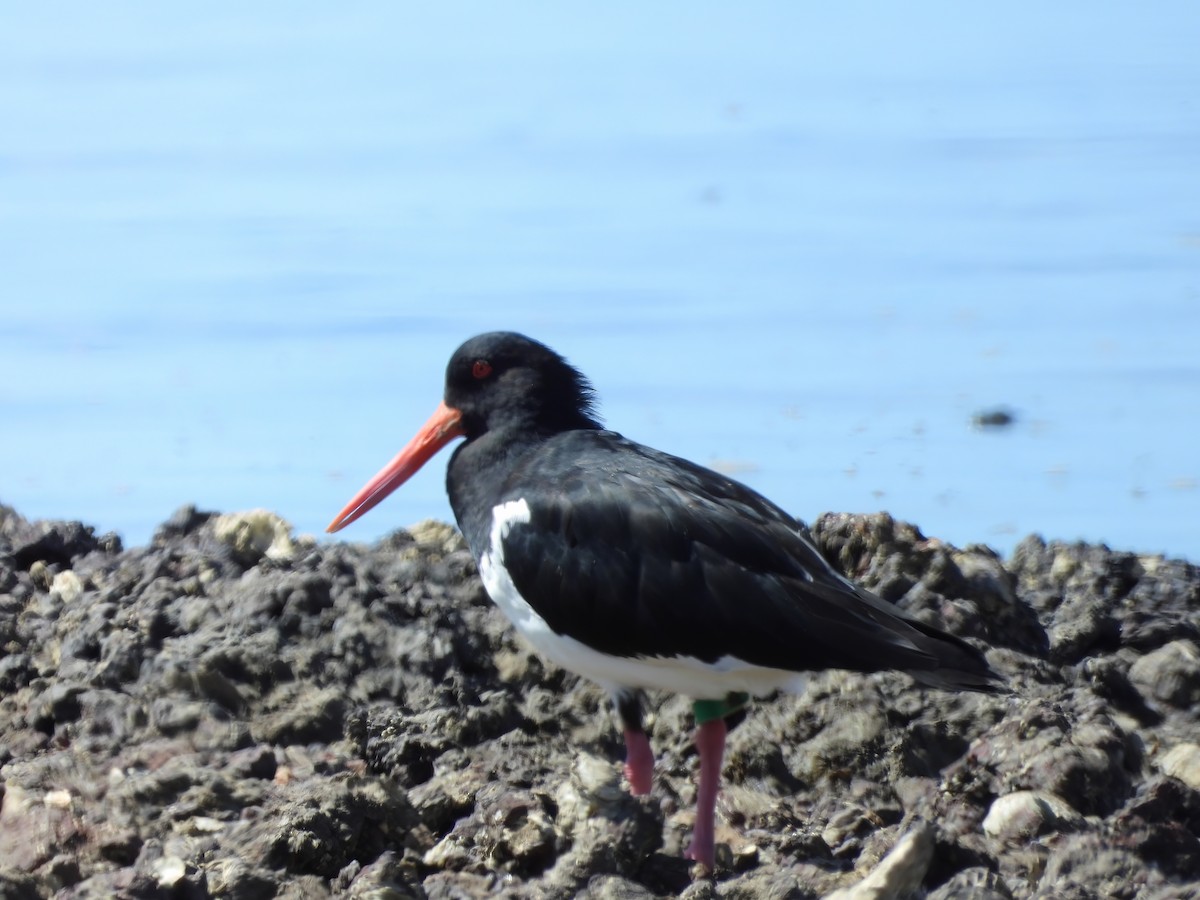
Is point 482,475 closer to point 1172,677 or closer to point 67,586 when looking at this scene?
point 67,586

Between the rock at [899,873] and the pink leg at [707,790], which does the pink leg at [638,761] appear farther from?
the rock at [899,873]

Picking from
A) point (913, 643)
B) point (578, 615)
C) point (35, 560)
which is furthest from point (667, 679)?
point (35, 560)

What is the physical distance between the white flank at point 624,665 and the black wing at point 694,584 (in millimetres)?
36

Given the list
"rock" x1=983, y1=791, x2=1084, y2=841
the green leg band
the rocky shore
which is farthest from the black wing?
the rocky shore

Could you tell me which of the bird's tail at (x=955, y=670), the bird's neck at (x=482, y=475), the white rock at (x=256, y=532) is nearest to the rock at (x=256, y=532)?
the white rock at (x=256, y=532)

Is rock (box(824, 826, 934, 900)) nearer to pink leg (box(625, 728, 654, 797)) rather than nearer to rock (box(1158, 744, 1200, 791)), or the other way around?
pink leg (box(625, 728, 654, 797))

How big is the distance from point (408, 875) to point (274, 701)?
1.29 meters

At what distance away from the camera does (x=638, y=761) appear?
6.29m

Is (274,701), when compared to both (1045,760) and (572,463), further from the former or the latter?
(1045,760)

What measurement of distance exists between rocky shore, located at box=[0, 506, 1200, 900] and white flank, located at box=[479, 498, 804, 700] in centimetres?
32

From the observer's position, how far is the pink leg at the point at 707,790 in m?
5.74

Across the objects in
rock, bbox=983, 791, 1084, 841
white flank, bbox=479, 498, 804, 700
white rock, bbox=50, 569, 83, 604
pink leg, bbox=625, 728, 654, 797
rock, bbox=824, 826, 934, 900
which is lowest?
rock, bbox=824, 826, 934, 900

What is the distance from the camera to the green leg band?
6238 millimetres

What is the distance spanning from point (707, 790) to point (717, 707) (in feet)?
1.24
